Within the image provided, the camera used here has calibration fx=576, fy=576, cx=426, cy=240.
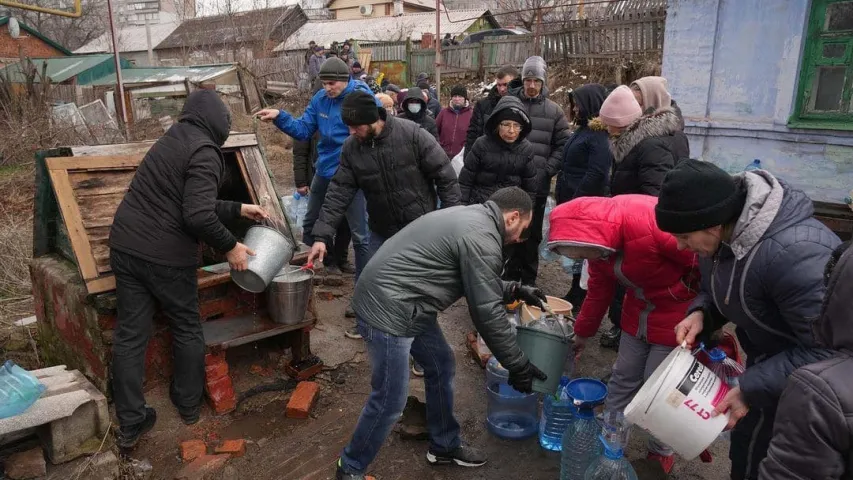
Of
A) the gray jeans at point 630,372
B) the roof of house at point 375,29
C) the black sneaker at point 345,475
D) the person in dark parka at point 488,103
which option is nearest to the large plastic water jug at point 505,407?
the gray jeans at point 630,372

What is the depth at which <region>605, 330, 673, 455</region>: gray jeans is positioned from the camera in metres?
3.08

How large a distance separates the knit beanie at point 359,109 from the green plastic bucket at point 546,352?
5.85ft

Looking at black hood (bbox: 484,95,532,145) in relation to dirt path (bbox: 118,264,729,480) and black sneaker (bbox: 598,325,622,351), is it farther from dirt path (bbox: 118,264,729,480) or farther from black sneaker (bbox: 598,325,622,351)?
dirt path (bbox: 118,264,729,480)

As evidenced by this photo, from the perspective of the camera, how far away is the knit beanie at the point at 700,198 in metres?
2.02

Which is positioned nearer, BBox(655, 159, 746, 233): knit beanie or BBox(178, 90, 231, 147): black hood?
BBox(655, 159, 746, 233): knit beanie

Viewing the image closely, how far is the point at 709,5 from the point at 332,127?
186 inches

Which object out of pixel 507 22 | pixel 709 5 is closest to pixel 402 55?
pixel 507 22

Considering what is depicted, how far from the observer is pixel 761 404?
6.70 ft

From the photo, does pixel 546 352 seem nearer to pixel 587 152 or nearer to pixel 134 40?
pixel 587 152

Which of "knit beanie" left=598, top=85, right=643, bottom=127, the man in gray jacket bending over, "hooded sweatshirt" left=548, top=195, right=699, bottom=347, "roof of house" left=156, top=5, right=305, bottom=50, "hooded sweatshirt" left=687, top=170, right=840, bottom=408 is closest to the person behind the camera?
"hooded sweatshirt" left=687, top=170, right=840, bottom=408

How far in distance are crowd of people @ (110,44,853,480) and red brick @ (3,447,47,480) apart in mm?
496

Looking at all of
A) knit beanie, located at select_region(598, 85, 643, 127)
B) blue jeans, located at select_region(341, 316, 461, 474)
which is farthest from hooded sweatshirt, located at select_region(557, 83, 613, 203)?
blue jeans, located at select_region(341, 316, 461, 474)

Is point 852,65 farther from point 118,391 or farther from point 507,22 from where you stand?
point 507,22

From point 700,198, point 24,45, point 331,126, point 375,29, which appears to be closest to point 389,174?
point 331,126
